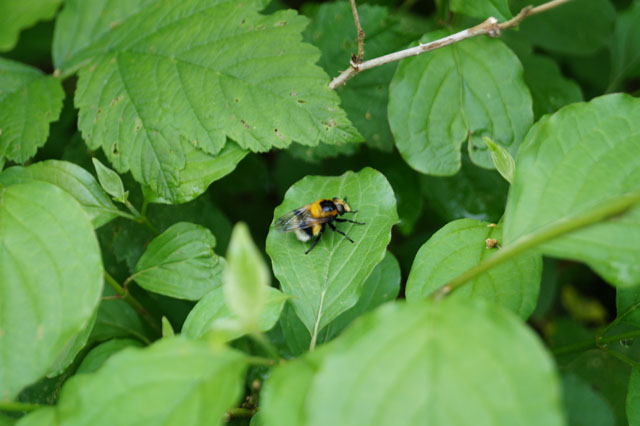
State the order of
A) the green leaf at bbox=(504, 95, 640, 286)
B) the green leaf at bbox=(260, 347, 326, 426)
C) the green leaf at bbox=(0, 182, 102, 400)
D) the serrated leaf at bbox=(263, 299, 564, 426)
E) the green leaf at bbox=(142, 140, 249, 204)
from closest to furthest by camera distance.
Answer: the serrated leaf at bbox=(263, 299, 564, 426), the green leaf at bbox=(260, 347, 326, 426), the green leaf at bbox=(504, 95, 640, 286), the green leaf at bbox=(0, 182, 102, 400), the green leaf at bbox=(142, 140, 249, 204)

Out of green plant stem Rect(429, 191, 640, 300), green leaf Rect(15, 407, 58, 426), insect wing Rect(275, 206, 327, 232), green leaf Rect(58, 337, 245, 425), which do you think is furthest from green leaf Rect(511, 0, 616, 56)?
green leaf Rect(15, 407, 58, 426)

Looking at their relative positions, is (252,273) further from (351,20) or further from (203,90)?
(351,20)

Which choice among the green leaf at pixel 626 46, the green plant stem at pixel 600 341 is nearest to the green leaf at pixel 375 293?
the green plant stem at pixel 600 341

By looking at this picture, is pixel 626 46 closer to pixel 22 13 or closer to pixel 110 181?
pixel 110 181

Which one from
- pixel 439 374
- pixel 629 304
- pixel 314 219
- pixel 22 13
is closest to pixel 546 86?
pixel 629 304

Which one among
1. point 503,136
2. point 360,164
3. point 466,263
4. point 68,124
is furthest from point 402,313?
point 68,124

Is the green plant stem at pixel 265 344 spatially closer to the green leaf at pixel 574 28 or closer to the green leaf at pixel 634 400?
the green leaf at pixel 634 400

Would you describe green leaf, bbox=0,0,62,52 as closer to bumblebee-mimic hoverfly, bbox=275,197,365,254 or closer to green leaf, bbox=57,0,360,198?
green leaf, bbox=57,0,360,198
